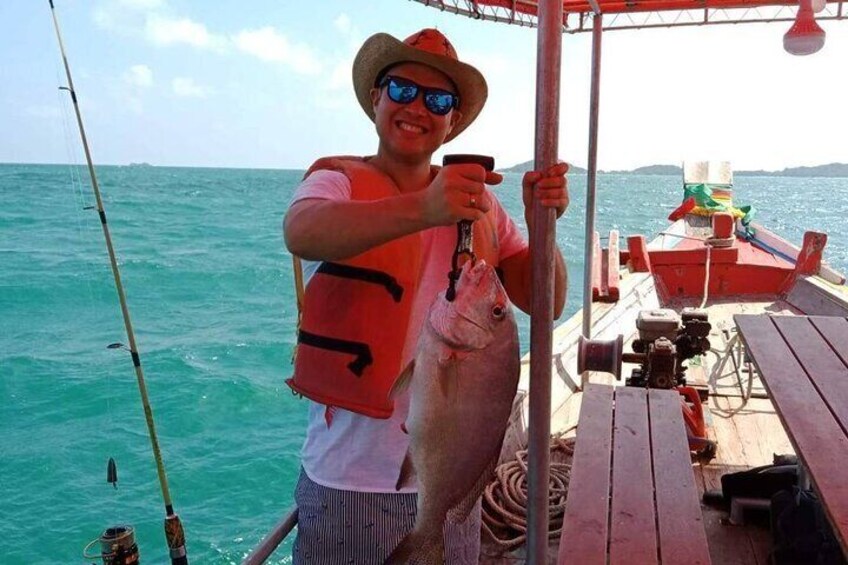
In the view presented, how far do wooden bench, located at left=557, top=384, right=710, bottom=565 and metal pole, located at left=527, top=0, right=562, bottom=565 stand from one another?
66 cm

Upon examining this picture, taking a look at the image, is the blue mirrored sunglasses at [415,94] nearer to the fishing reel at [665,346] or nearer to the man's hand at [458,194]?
the man's hand at [458,194]

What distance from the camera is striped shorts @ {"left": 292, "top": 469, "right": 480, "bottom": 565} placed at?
202 centimetres

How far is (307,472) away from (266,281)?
928 inches

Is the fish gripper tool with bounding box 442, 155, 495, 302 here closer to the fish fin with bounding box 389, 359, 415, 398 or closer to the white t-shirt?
the fish fin with bounding box 389, 359, 415, 398

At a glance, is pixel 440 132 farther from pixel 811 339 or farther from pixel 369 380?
pixel 811 339

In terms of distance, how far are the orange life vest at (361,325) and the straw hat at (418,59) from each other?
0.35 m

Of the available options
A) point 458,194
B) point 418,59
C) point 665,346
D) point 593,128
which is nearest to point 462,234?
point 458,194

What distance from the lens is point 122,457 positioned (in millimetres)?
10812

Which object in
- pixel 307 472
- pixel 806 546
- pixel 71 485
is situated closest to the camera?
pixel 307 472

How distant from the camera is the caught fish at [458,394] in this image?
165cm

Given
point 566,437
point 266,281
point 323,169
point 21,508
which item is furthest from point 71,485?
point 266,281

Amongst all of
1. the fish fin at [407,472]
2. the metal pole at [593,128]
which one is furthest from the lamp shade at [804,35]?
the fish fin at [407,472]

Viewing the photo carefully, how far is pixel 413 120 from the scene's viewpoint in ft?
6.31

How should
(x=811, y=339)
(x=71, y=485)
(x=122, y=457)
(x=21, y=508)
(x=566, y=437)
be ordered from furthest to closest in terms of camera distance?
(x=122, y=457) < (x=71, y=485) < (x=21, y=508) < (x=566, y=437) < (x=811, y=339)
